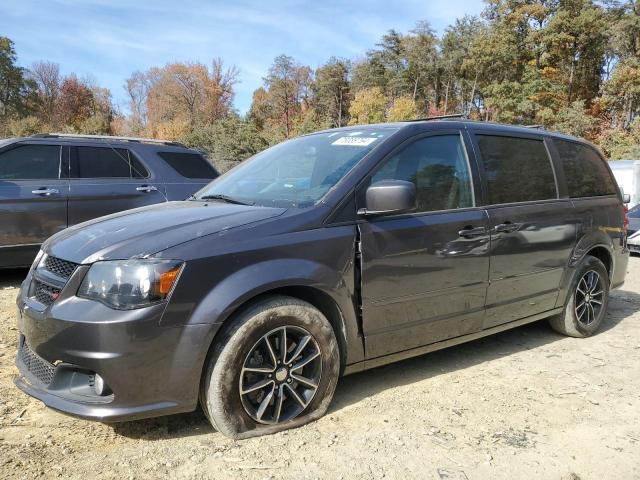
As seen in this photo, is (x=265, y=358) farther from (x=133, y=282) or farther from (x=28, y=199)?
(x=28, y=199)

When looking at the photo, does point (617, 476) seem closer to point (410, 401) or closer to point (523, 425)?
point (523, 425)

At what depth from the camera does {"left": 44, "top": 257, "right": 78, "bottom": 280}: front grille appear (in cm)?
276

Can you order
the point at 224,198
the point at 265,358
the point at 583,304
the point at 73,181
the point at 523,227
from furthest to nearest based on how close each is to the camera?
1. the point at 73,181
2. the point at 583,304
3. the point at 523,227
4. the point at 224,198
5. the point at 265,358

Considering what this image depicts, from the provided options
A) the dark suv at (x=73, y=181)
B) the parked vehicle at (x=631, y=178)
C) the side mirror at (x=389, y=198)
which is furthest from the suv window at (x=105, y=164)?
the parked vehicle at (x=631, y=178)

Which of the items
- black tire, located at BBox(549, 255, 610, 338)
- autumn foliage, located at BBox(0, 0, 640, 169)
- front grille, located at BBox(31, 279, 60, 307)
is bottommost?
black tire, located at BBox(549, 255, 610, 338)

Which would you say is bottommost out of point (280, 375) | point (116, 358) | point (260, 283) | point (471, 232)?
point (280, 375)

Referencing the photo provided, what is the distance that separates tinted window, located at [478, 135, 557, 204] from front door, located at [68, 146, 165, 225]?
4368 millimetres

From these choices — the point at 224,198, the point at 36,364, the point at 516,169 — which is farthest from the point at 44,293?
the point at 516,169

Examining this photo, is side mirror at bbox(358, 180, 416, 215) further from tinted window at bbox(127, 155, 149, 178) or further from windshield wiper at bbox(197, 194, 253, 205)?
tinted window at bbox(127, 155, 149, 178)

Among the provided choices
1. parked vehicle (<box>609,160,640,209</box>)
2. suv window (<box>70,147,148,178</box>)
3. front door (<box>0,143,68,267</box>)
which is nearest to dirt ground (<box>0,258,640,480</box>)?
front door (<box>0,143,68,267</box>)

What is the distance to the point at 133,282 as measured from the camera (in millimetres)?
2570

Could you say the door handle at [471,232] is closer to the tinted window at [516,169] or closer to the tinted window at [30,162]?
the tinted window at [516,169]

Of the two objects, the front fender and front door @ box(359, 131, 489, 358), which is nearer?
the front fender

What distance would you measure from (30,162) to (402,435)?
5.44 m
